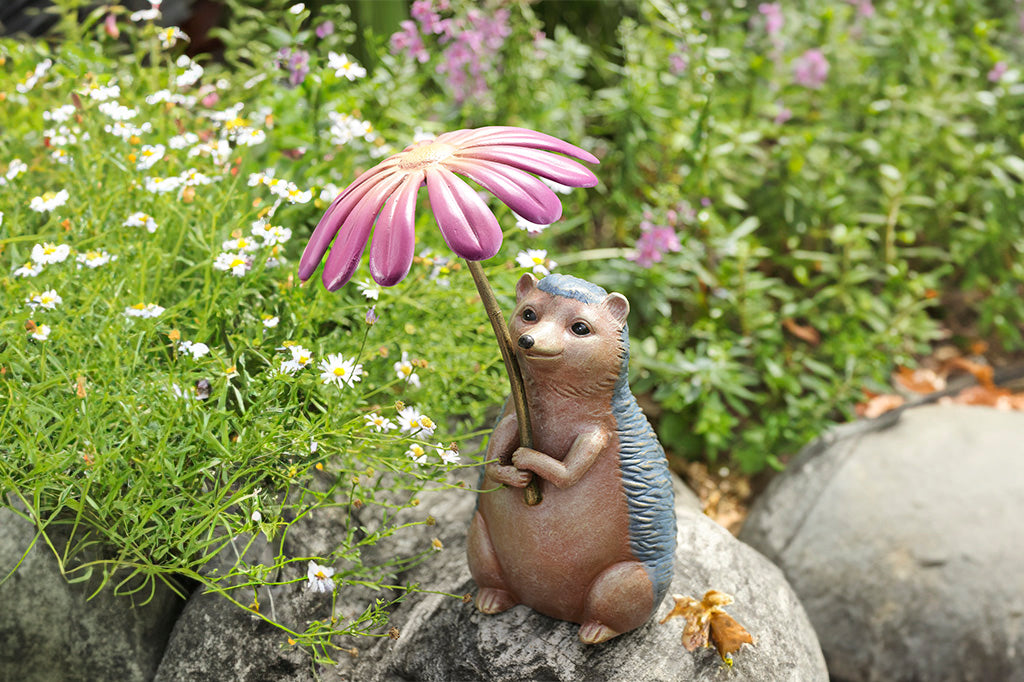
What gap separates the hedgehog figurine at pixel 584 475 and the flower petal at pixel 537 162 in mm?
278

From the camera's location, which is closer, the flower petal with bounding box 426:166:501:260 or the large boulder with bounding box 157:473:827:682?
the flower petal with bounding box 426:166:501:260

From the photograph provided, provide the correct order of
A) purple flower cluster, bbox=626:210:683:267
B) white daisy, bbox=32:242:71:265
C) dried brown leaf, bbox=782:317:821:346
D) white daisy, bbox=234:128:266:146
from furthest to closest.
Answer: dried brown leaf, bbox=782:317:821:346 → purple flower cluster, bbox=626:210:683:267 → white daisy, bbox=234:128:266:146 → white daisy, bbox=32:242:71:265

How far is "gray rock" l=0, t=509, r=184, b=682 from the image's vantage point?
5.93ft

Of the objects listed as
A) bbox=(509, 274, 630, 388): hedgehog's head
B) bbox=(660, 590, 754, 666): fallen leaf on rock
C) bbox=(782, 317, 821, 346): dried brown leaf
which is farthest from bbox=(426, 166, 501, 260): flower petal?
bbox=(782, 317, 821, 346): dried brown leaf

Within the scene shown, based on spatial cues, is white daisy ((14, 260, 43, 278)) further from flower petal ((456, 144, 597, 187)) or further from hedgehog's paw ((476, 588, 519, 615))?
hedgehog's paw ((476, 588, 519, 615))

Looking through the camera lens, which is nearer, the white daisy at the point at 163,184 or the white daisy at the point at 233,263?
the white daisy at the point at 233,263

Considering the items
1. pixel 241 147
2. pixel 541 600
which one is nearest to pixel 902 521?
pixel 541 600

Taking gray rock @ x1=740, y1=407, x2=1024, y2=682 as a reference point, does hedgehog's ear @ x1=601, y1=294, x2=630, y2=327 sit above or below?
above

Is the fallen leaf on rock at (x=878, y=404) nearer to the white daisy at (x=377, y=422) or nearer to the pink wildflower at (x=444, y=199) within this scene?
the white daisy at (x=377, y=422)

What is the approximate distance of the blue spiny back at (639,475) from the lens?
1.67 meters

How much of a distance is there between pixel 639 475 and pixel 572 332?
0.32 meters

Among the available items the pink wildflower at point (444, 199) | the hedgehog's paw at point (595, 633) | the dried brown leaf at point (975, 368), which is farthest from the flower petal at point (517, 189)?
the dried brown leaf at point (975, 368)

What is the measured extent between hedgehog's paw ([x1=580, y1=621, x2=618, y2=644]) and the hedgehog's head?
49 centimetres

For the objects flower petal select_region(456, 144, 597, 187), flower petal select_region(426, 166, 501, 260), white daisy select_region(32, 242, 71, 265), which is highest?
flower petal select_region(456, 144, 597, 187)
